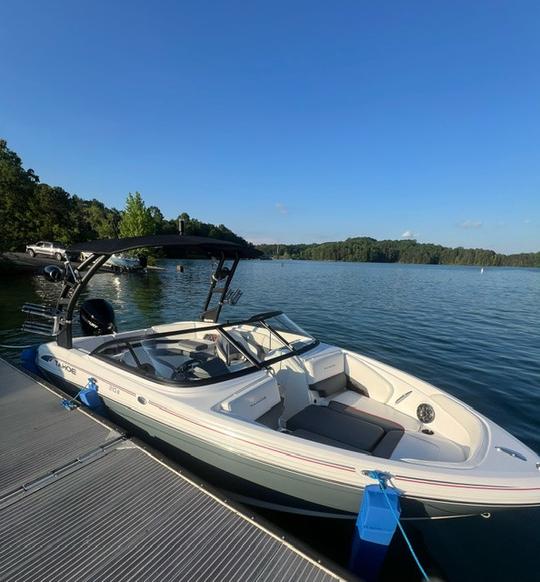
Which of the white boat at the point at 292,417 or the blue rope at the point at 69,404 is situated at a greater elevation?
the white boat at the point at 292,417

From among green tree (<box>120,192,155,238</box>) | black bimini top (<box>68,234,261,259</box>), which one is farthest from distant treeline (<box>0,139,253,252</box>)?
black bimini top (<box>68,234,261,259</box>)

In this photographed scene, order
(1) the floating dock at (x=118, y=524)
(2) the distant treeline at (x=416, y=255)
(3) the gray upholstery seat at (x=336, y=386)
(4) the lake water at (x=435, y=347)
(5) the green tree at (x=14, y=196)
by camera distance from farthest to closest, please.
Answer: (2) the distant treeline at (x=416, y=255)
(5) the green tree at (x=14, y=196)
(3) the gray upholstery seat at (x=336, y=386)
(4) the lake water at (x=435, y=347)
(1) the floating dock at (x=118, y=524)

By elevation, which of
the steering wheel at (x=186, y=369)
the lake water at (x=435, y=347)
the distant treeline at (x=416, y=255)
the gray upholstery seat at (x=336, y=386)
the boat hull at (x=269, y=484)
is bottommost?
the lake water at (x=435, y=347)

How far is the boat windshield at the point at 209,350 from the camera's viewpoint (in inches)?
146

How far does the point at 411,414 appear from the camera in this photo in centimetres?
392

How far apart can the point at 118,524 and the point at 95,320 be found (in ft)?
15.8

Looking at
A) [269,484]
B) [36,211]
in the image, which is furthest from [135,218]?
[269,484]

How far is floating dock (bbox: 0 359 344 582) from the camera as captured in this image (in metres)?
1.97

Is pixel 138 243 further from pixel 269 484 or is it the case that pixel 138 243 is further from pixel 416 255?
pixel 416 255

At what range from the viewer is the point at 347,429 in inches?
136

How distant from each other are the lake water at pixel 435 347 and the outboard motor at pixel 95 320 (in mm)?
3315

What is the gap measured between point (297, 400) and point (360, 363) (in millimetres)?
1111

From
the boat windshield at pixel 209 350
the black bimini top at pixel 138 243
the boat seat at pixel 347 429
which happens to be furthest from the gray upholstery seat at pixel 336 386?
the black bimini top at pixel 138 243

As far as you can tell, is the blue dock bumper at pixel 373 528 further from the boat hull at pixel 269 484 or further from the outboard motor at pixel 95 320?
the outboard motor at pixel 95 320
